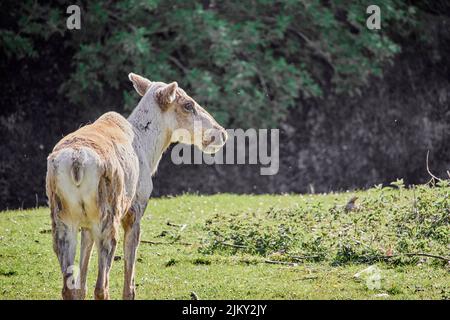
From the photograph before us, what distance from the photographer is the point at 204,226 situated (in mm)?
11320

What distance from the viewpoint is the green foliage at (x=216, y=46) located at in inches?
694

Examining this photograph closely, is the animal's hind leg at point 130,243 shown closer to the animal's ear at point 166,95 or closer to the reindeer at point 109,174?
the reindeer at point 109,174

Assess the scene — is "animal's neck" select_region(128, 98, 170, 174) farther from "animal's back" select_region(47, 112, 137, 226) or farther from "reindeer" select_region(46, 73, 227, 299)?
"animal's back" select_region(47, 112, 137, 226)

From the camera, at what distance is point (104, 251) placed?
7.18 m

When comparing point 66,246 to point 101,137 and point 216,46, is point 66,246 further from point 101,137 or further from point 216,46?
point 216,46

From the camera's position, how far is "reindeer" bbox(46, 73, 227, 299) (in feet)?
22.7

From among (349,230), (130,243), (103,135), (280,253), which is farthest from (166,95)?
(349,230)

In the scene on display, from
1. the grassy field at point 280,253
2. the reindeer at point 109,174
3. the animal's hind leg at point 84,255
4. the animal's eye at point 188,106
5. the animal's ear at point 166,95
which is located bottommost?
the grassy field at point 280,253

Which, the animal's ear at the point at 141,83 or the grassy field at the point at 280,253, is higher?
the animal's ear at the point at 141,83

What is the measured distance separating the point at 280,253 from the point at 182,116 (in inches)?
80.3

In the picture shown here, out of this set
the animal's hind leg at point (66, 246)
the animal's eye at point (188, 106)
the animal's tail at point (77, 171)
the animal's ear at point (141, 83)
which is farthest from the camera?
the animal's ear at point (141, 83)

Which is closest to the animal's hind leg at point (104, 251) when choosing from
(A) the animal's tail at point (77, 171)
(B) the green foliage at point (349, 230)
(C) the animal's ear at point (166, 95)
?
(A) the animal's tail at point (77, 171)

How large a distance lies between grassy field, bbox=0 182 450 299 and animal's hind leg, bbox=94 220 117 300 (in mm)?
1079

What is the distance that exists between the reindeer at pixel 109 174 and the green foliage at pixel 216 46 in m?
8.37
